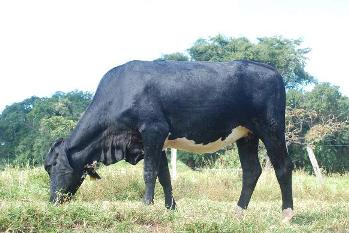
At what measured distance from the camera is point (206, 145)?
759 cm

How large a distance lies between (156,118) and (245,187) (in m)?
1.91

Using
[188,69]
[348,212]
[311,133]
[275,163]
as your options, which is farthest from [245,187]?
[311,133]

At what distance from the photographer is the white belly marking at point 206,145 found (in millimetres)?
7457

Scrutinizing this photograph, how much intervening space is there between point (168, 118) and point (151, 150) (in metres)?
0.51

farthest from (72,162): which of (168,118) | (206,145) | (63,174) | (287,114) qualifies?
(287,114)

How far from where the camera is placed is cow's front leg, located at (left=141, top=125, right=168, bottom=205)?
6.93 meters

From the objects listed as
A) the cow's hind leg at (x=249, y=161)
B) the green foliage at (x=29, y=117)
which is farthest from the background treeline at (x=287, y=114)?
the cow's hind leg at (x=249, y=161)

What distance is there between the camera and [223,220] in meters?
5.53

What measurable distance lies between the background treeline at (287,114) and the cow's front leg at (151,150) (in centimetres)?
2303

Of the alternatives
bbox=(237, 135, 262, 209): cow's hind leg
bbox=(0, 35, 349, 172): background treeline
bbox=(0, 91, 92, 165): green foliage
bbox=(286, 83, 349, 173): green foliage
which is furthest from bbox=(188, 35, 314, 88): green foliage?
bbox=(237, 135, 262, 209): cow's hind leg

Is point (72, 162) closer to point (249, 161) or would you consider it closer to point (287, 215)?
point (249, 161)

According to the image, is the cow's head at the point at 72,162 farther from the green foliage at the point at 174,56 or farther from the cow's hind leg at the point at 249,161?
the green foliage at the point at 174,56

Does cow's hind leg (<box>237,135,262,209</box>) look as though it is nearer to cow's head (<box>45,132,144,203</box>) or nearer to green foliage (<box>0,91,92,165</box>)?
cow's head (<box>45,132,144,203</box>)

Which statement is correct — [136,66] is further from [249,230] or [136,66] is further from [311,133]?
[311,133]
